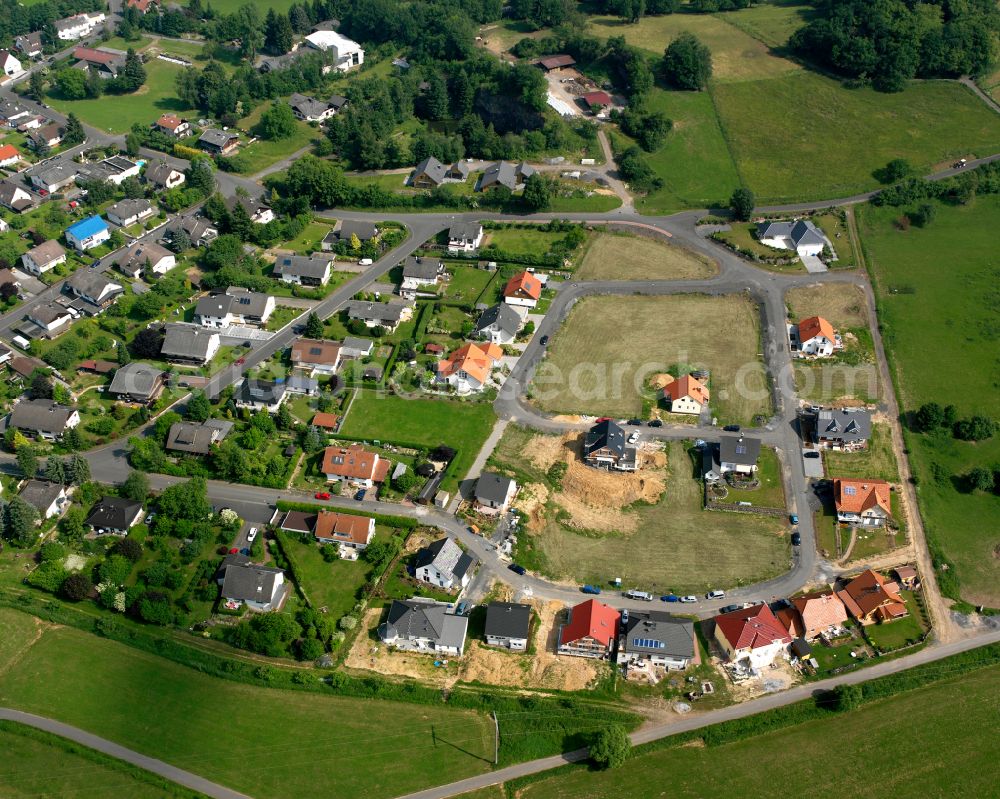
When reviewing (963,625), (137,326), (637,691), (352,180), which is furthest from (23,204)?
(963,625)

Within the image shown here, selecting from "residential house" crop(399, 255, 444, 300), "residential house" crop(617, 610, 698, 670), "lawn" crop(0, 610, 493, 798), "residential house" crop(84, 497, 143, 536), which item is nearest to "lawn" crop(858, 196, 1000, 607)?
"residential house" crop(617, 610, 698, 670)

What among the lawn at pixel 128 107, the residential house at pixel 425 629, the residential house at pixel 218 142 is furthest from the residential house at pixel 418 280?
the lawn at pixel 128 107

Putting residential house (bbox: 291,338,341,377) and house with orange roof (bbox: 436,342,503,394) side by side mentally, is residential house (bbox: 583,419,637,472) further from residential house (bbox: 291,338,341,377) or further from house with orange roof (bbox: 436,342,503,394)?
residential house (bbox: 291,338,341,377)

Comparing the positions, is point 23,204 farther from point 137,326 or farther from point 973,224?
point 973,224

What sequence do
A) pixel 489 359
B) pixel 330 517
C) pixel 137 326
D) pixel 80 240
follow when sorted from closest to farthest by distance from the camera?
pixel 330 517, pixel 489 359, pixel 137 326, pixel 80 240

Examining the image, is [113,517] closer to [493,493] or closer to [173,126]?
[493,493]

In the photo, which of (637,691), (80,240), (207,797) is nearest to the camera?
(207,797)
